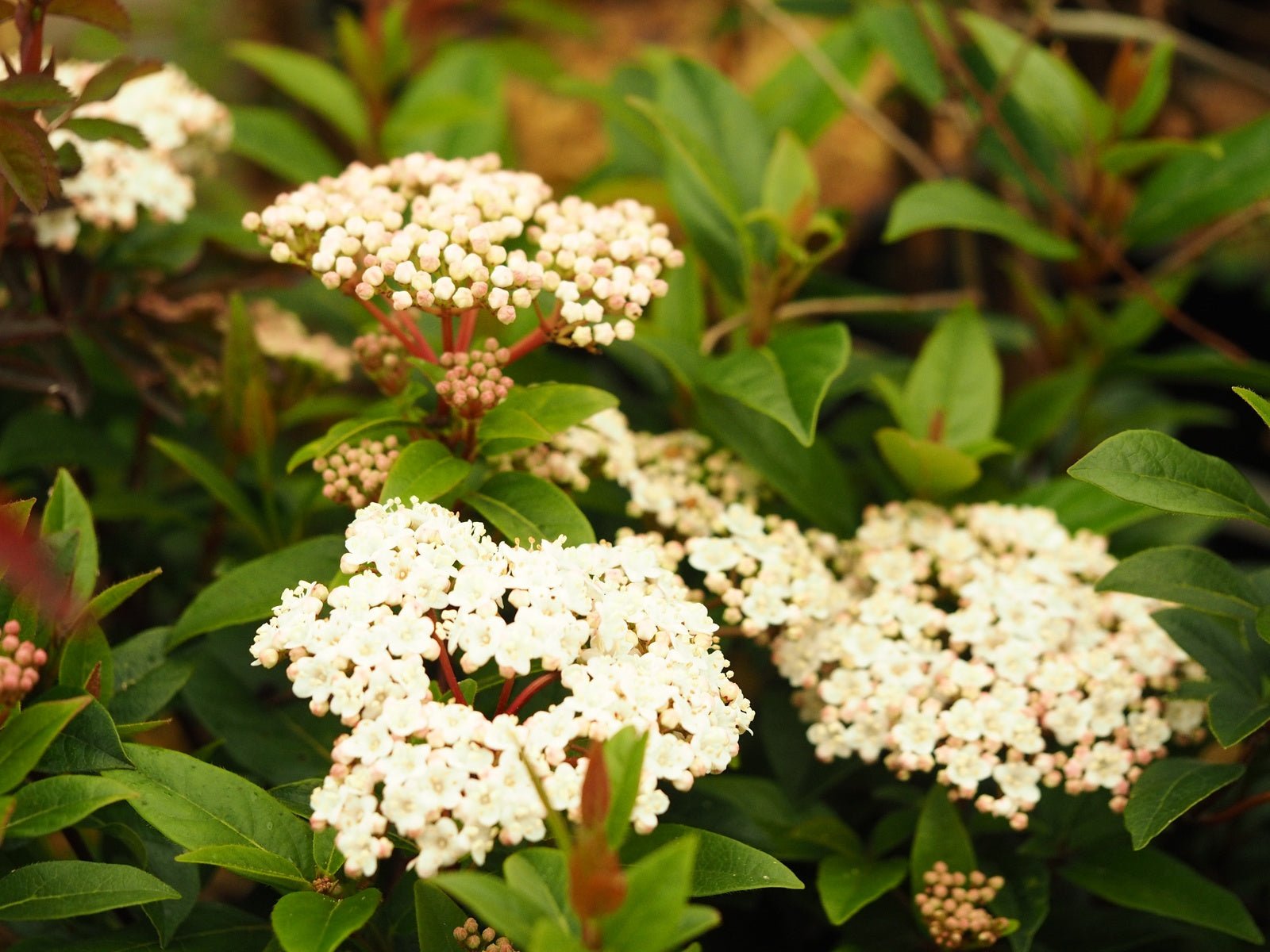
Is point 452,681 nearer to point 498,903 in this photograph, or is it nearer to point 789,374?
point 498,903

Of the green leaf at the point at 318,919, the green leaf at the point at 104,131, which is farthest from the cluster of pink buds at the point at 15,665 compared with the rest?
the green leaf at the point at 104,131

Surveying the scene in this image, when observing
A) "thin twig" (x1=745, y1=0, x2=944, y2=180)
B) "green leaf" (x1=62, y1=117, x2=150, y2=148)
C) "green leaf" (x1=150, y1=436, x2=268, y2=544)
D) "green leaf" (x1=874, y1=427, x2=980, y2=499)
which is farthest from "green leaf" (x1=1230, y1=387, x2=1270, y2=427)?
"green leaf" (x1=62, y1=117, x2=150, y2=148)

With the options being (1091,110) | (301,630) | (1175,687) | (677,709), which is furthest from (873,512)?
(1091,110)

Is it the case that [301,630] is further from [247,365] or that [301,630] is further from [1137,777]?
[1137,777]

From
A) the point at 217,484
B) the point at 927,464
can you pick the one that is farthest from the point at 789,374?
the point at 217,484

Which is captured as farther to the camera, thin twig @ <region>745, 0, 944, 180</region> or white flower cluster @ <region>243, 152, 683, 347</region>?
thin twig @ <region>745, 0, 944, 180</region>

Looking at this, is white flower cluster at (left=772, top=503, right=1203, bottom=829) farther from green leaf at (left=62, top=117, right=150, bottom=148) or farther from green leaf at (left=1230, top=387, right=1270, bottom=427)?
green leaf at (left=62, top=117, right=150, bottom=148)
